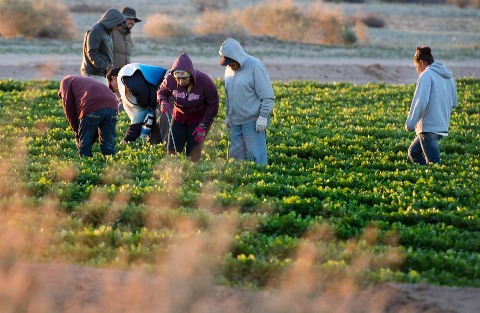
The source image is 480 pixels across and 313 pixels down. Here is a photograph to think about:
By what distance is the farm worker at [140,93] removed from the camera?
12.1 meters

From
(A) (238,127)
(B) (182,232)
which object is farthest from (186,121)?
(B) (182,232)

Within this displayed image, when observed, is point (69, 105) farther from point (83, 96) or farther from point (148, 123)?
point (148, 123)

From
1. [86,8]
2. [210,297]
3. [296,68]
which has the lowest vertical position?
[86,8]

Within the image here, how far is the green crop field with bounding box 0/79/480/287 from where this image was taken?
27.1ft

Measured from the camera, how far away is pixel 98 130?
12383 mm

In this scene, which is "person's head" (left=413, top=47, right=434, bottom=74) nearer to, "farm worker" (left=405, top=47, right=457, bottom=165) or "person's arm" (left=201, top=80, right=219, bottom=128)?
"farm worker" (left=405, top=47, right=457, bottom=165)

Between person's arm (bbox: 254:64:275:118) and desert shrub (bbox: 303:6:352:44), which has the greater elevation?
person's arm (bbox: 254:64:275:118)

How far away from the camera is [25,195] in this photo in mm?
10156

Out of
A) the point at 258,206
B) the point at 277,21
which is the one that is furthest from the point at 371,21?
the point at 258,206

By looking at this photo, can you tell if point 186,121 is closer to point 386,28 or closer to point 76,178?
point 76,178

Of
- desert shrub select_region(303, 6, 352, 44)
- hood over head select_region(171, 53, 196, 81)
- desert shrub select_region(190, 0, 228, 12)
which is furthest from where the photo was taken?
desert shrub select_region(190, 0, 228, 12)

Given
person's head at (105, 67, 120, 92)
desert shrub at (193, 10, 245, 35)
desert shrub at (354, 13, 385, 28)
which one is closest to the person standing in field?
person's head at (105, 67, 120, 92)

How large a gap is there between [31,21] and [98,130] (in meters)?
26.5

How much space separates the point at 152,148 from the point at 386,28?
152 feet
